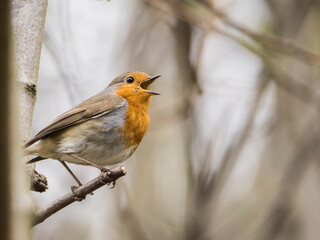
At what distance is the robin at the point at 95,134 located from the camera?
11.7 ft

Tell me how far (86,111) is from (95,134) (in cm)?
29

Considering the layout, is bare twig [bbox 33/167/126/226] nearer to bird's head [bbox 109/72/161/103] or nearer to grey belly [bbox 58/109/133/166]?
grey belly [bbox 58/109/133/166]

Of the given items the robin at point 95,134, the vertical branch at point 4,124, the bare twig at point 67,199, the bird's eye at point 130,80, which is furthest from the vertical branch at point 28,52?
the bird's eye at point 130,80

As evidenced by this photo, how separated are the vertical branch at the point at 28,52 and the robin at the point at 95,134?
90cm

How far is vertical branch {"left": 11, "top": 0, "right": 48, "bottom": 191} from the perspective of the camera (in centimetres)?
241

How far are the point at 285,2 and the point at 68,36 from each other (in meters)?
3.13

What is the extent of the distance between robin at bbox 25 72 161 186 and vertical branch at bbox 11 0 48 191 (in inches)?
35.3

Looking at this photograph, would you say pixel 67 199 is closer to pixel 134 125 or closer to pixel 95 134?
pixel 95 134

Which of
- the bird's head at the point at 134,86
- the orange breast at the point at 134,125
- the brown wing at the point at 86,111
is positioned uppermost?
the bird's head at the point at 134,86

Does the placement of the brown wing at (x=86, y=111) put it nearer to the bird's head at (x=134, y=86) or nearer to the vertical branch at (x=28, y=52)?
the bird's head at (x=134, y=86)

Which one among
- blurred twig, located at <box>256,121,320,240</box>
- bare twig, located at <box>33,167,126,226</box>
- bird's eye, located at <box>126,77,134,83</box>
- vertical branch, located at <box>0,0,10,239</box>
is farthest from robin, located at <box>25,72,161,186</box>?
vertical branch, located at <box>0,0,10,239</box>

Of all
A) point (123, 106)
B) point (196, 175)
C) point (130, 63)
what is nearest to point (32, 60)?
point (123, 106)

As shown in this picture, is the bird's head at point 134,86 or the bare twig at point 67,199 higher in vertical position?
the bird's head at point 134,86

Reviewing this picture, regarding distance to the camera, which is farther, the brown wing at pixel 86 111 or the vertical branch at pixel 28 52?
the brown wing at pixel 86 111
